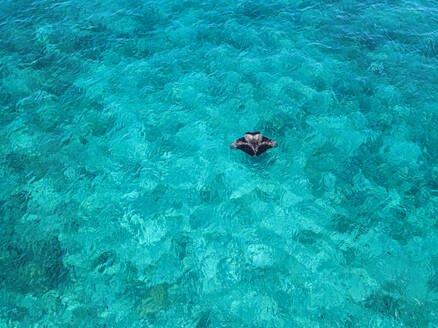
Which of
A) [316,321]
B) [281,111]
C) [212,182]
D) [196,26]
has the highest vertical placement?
[196,26]

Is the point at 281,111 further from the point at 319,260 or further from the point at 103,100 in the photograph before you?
the point at 103,100

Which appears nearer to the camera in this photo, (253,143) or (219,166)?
(253,143)

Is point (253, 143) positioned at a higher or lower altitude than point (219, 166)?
higher

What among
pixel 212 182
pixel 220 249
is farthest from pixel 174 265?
pixel 212 182

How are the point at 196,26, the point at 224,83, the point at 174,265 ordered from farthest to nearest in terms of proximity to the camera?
the point at 196,26, the point at 224,83, the point at 174,265

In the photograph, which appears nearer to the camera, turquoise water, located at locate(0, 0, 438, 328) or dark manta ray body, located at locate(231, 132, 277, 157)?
turquoise water, located at locate(0, 0, 438, 328)
